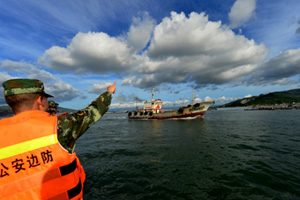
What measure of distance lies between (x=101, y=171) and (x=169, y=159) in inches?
153

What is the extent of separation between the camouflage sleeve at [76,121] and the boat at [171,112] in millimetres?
37992

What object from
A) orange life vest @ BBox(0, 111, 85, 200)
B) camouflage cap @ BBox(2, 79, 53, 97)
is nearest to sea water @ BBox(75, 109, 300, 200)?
orange life vest @ BBox(0, 111, 85, 200)

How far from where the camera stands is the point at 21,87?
183 centimetres

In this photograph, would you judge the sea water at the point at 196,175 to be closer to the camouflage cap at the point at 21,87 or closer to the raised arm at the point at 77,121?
the raised arm at the point at 77,121

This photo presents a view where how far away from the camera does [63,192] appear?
1860 mm

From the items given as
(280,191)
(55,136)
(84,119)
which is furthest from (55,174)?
(280,191)

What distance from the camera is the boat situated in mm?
38469

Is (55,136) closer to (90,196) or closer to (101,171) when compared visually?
(90,196)

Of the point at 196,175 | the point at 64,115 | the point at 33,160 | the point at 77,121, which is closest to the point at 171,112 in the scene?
the point at 196,175

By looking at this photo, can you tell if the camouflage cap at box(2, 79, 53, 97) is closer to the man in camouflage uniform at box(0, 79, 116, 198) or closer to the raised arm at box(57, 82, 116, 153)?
the man in camouflage uniform at box(0, 79, 116, 198)

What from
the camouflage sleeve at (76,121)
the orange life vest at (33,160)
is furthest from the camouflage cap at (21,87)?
the camouflage sleeve at (76,121)

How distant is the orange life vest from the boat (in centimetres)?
3857

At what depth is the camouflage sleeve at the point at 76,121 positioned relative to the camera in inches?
72.6

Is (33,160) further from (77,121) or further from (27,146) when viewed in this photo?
(77,121)
